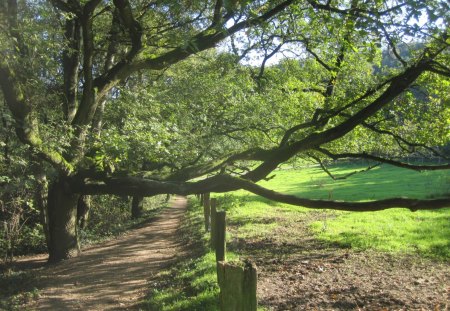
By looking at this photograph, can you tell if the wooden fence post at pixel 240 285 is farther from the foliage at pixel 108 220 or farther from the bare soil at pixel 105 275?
the foliage at pixel 108 220

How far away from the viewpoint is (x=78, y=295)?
9.98m

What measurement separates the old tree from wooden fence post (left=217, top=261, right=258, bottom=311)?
12.2 feet

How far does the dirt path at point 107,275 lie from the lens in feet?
30.7

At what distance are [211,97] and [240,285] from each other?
12.4 m

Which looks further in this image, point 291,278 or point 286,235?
point 286,235

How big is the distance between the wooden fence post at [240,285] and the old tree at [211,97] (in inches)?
147

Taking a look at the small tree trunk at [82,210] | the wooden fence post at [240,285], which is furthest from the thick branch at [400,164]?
the small tree trunk at [82,210]

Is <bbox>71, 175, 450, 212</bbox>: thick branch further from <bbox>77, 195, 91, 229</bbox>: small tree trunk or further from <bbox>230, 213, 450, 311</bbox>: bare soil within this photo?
<bbox>77, 195, 91, 229</bbox>: small tree trunk

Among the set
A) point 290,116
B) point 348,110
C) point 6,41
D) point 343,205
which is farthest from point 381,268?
point 6,41

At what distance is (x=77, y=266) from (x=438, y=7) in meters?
11.5

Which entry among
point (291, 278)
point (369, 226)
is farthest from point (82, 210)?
point (291, 278)

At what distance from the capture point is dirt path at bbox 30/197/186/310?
9.37 m

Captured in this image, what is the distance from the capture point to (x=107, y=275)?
460 inches

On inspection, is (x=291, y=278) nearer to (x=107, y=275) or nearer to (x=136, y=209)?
(x=107, y=275)
